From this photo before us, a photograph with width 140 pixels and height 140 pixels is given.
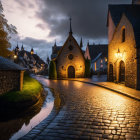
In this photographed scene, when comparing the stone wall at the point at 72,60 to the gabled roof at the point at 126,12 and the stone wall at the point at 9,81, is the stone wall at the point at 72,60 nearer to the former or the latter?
the gabled roof at the point at 126,12

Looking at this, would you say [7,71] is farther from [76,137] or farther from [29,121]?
[76,137]

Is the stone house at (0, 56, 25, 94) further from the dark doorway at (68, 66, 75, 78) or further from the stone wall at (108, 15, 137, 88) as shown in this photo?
the dark doorway at (68, 66, 75, 78)

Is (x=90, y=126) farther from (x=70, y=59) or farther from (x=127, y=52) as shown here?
(x=70, y=59)

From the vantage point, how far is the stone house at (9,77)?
6893 millimetres

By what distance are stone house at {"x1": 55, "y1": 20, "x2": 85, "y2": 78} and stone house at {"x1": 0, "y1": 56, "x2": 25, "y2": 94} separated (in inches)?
627

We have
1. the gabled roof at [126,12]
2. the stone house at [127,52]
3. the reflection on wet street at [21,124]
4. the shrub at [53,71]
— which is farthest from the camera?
the shrub at [53,71]

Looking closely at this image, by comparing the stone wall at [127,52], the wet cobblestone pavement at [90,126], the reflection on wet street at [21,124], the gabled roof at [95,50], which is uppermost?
the gabled roof at [95,50]

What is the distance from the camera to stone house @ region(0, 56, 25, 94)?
6.89 meters

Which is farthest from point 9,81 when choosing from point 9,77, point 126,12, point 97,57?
point 97,57

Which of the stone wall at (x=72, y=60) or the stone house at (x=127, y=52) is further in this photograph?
the stone wall at (x=72, y=60)

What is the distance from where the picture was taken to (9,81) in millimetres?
7418

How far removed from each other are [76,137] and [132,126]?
2.11 m

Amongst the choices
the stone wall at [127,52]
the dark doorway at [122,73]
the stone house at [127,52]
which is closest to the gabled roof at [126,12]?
the stone house at [127,52]

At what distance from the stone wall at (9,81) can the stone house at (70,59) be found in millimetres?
16030
